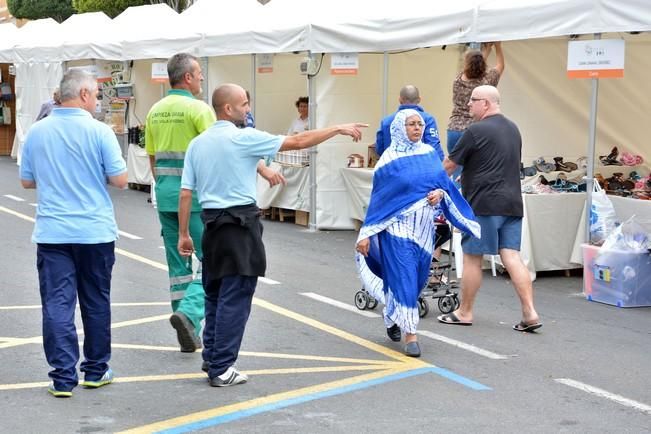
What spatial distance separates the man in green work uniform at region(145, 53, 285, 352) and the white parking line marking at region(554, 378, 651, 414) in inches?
95.0

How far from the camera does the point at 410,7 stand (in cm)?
1218

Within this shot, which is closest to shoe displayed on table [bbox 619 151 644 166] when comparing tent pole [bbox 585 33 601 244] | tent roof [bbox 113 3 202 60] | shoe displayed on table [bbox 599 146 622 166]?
shoe displayed on table [bbox 599 146 622 166]

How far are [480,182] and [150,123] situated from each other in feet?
8.59

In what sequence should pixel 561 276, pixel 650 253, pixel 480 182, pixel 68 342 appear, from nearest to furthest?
pixel 68 342 < pixel 480 182 < pixel 650 253 < pixel 561 276

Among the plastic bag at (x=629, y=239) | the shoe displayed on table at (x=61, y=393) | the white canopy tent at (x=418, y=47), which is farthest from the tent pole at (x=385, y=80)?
the shoe displayed on table at (x=61, y=393)

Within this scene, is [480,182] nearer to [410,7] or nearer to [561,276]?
[561,276]

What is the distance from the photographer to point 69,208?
6.23m

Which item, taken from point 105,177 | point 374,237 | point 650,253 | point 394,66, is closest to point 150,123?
point 105,177

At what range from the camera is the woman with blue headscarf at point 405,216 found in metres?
7.44

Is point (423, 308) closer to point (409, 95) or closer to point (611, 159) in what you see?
point (409, 95)

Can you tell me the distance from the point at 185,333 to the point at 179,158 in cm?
116

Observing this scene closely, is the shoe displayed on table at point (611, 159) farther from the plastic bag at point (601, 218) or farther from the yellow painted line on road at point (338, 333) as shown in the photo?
the yellow painted line on road at point (338, 333)

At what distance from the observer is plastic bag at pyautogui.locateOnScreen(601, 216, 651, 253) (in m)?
9.63

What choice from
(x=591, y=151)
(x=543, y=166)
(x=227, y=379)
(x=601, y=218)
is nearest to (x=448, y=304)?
(x=601, y=218)
